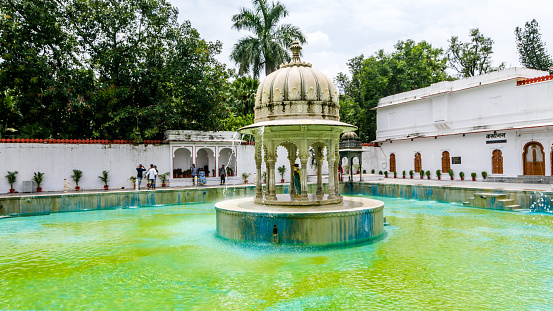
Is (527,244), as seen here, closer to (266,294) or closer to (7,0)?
(266,294)

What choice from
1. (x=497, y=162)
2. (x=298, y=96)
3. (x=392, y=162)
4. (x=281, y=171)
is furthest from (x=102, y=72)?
(x=497, y=162)

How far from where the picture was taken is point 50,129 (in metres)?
22.5

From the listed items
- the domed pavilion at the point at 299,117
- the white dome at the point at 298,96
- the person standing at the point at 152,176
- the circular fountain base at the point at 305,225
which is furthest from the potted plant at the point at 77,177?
the circular fountain base at the point at 305,225

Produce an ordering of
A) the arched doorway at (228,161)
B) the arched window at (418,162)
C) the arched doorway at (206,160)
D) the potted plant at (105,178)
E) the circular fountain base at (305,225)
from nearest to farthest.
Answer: the circular fountain base at (305,225) → the potted plant at (105,178) → the arched doorway at (228,161) → the arched doorway at (206,160) → the arched window at (418,162)

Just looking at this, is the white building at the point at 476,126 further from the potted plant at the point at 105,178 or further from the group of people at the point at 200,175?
the potted plant at the point at 105,178

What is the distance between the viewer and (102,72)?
2352 centimetres

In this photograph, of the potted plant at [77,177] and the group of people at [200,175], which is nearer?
the potted plant at [77,177]

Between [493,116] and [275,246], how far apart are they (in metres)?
20.9

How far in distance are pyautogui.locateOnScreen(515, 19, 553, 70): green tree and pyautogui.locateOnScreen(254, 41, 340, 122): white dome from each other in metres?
37.5

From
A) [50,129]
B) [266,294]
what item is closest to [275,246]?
[266,294]

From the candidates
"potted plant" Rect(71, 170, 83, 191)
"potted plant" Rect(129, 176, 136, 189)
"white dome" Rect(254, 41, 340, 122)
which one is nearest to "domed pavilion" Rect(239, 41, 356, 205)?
"white dome" Rect(254, 41, 340, 122)

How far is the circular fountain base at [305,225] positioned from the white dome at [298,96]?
294 centimetres

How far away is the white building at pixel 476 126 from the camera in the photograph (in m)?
22.0

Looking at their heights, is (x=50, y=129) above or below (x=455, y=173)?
above
